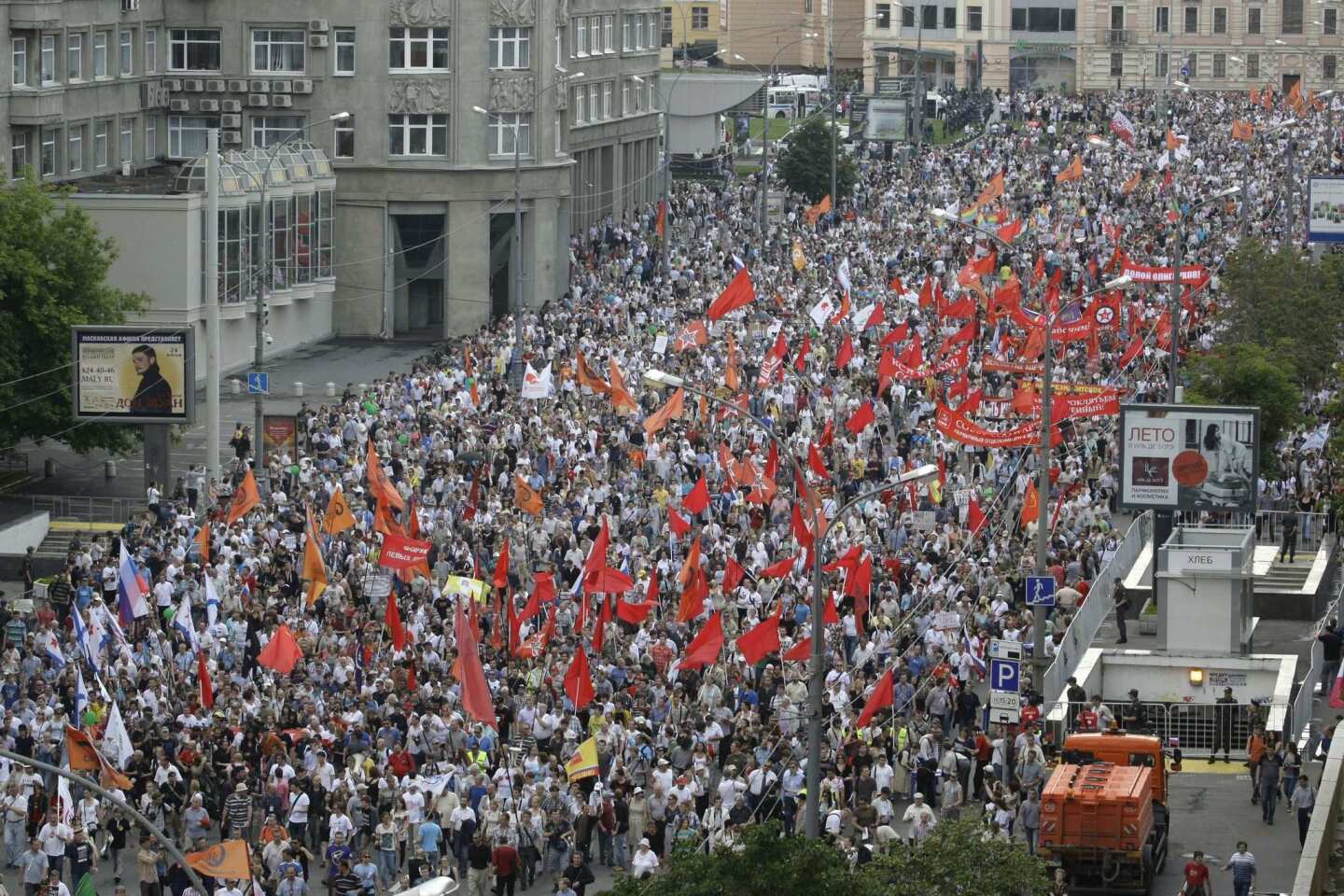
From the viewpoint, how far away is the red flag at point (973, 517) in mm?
44219

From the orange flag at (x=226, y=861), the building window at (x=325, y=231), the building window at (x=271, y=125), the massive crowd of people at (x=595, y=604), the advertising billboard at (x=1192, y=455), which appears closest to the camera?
the orange flag at (x=226, y=861)

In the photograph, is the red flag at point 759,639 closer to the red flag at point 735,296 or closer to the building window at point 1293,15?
the red flag at point 735,296

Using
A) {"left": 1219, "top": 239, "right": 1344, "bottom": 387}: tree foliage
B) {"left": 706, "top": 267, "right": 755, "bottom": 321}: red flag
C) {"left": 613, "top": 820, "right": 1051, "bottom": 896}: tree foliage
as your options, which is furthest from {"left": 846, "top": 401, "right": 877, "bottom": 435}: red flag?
{"left": 613, "top": 820, "right": 1051, "bottom": 896}: tree foliage

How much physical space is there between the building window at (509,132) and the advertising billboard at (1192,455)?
116 feet

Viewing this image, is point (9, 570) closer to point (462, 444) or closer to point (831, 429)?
point (462, 444)

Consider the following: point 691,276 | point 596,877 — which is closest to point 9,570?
point 596,877

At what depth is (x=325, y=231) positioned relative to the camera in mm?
72688

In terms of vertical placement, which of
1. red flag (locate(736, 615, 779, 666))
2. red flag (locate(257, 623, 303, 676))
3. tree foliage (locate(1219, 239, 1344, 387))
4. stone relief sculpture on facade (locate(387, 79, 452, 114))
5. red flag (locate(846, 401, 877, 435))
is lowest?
red flag (locate(257, 623, 303, 676))

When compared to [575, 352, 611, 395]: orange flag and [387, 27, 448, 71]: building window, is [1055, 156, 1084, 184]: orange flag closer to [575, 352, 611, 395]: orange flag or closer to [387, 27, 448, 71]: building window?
[387, 27, 448, 71]: building window

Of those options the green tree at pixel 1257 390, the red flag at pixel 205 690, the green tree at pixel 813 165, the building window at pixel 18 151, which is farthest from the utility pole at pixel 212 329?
the green tree at pixel 813 165

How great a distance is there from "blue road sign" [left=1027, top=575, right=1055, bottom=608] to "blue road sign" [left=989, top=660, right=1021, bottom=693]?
299 centimetres

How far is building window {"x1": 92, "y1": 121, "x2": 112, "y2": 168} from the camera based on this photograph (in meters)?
71.6

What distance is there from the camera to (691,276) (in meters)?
76.6

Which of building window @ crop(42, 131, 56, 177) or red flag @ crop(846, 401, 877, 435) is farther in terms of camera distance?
building window @ crop(42, 131, 56, 177)
